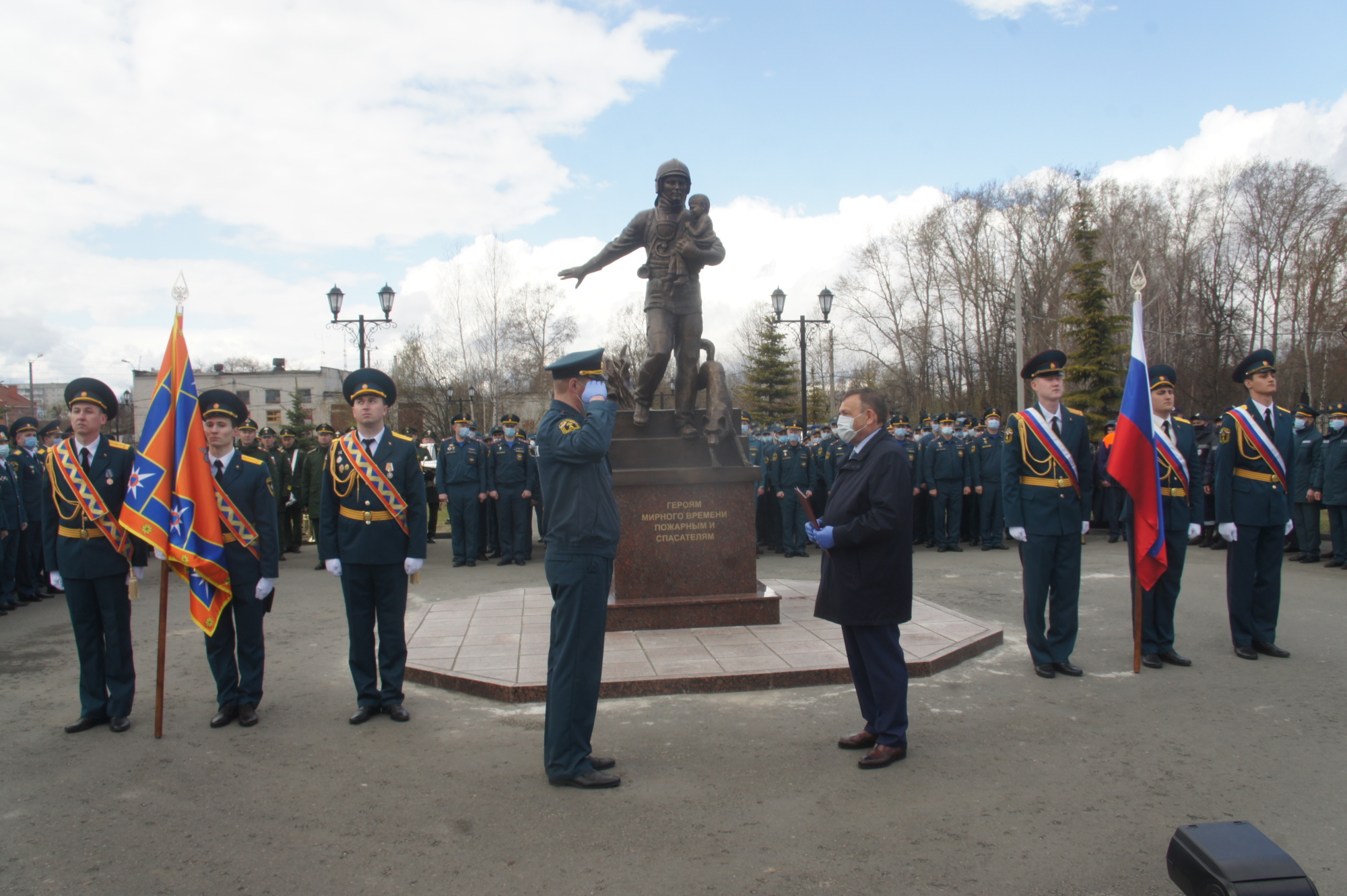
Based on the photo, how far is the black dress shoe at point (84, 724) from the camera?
480cm

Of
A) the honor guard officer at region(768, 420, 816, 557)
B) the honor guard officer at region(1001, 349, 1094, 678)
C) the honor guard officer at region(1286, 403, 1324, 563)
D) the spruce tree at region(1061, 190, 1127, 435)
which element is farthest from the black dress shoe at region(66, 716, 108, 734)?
the spruce tree at region(1061, 190, 1127, 435)

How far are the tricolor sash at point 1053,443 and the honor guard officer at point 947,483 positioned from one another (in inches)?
286

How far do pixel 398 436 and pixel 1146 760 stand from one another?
461cm

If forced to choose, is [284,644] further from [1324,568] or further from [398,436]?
[1324,568]

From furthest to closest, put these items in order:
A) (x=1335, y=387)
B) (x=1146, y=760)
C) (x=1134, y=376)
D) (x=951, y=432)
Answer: (x=1335, y=387) → (x=951, y=432) → (x=1134, y=376) → (x=1146, y=760)

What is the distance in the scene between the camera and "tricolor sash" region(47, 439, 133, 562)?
486cm

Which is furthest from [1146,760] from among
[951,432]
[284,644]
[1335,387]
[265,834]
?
[1335,387]

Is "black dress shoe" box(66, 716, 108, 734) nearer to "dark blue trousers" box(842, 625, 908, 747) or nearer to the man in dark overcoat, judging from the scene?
the man in dark overcoat

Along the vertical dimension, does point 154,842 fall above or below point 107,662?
below

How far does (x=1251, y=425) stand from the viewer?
6328mm

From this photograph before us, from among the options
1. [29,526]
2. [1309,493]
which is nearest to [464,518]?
[29,526]

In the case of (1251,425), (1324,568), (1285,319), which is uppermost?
(1285,319)

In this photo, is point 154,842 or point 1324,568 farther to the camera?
point 1324,568

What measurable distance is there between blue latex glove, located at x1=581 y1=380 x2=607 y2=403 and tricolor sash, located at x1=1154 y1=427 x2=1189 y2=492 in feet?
15.0
